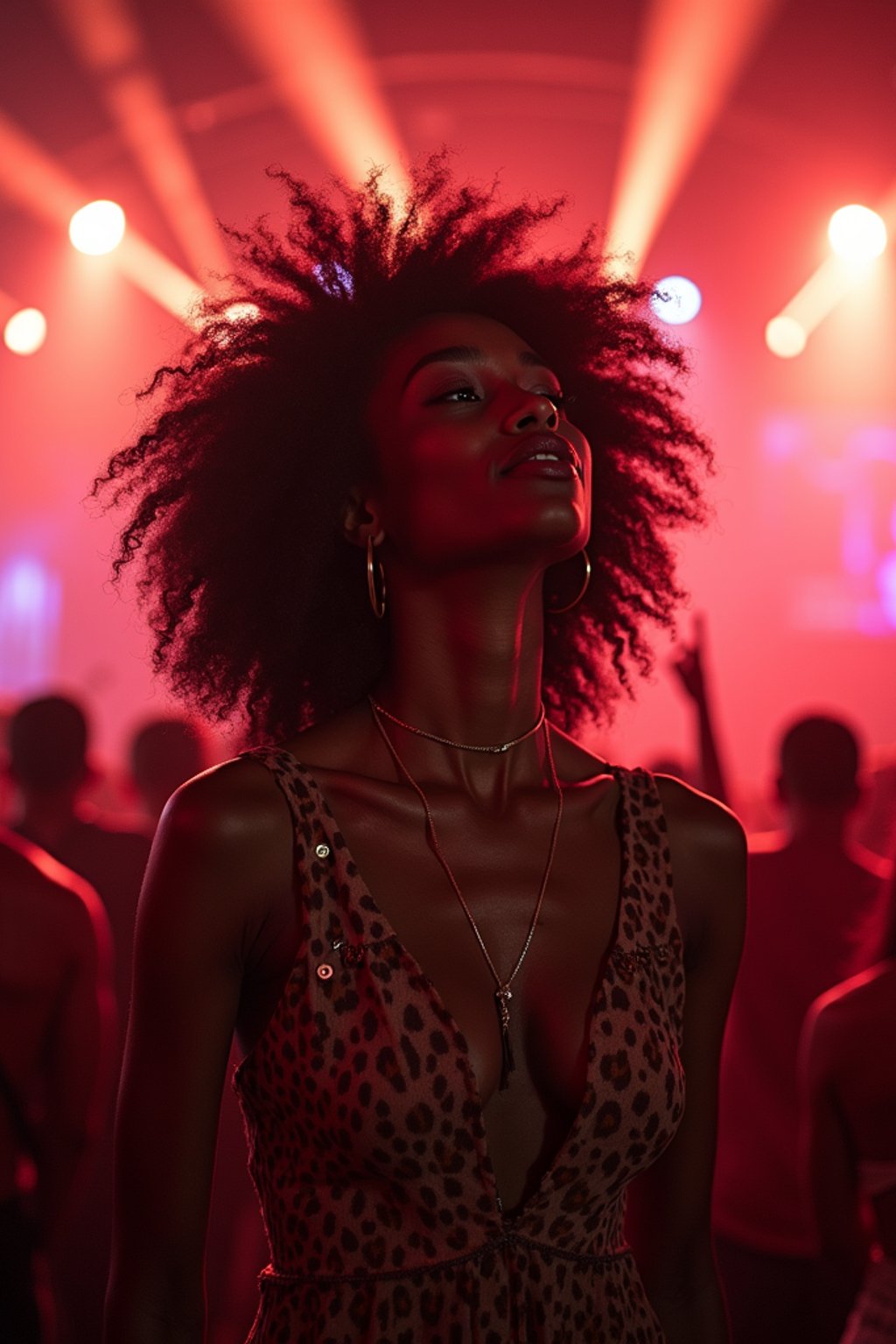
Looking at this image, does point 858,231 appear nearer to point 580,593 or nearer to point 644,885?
point 580,593

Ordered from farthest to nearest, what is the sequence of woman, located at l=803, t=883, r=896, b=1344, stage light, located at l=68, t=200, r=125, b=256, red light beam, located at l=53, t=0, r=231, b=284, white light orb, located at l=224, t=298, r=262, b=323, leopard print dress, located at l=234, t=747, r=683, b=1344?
stage light, located at l=68, t=200, r=125, b=256
red light beam, located at l=53, t=0, r=231, b=284
woman, located at l=803, t=883, r=896, b=1344
white light orb, located at l=224, t=298, r=262, b=323
leopard print dress, located at l=234, t=747, r=683, b=1344

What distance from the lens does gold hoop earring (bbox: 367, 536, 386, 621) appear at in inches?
72.7

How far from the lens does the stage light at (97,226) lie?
7977mm

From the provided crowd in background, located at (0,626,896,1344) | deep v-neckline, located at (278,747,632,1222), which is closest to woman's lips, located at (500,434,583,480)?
deep v-neckline, located at (278,747,632,1222)

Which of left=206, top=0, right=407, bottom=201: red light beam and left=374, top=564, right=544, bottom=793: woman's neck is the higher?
left=206, top=0, right=407, bottom=201: red light beam

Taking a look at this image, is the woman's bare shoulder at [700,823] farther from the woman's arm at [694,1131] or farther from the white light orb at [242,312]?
the white light orb at [242,312]

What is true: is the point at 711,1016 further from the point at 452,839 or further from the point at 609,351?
the point at 609,351

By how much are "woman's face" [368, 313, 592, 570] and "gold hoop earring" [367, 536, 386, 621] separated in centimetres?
4

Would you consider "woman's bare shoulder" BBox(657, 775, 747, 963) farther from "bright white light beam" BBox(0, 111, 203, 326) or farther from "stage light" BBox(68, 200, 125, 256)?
"stage light" BBox(68, 200, 125, 256)

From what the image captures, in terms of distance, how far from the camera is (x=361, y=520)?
1.93 m

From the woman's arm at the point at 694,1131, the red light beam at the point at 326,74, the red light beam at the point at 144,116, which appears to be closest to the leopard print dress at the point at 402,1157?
the woman's arm at the point at 694,1131

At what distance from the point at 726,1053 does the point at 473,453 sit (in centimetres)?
241

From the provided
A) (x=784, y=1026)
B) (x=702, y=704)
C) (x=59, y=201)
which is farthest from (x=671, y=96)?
(x=784, y=1026)

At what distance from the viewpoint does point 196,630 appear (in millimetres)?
2035
